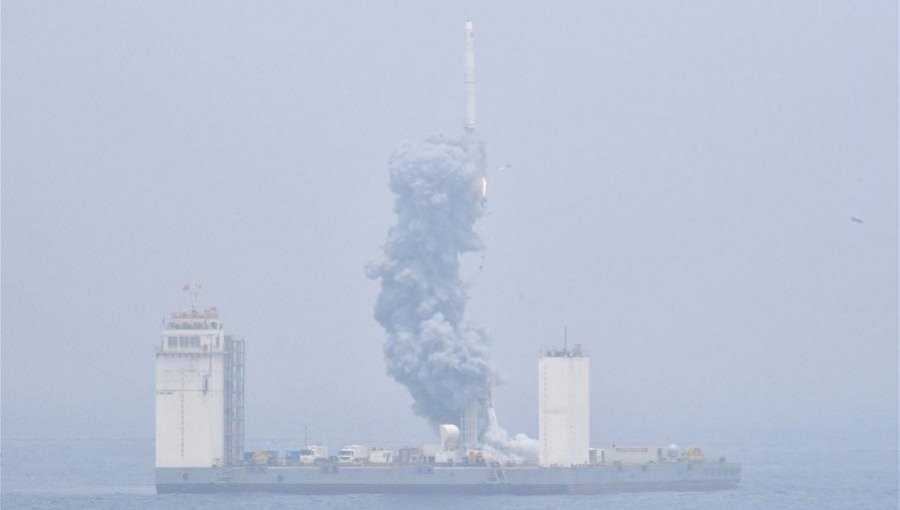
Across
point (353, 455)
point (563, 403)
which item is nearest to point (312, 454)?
point (353, 455)

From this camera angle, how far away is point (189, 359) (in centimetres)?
12144

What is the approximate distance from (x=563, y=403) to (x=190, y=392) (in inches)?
835

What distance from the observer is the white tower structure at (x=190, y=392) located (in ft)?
398

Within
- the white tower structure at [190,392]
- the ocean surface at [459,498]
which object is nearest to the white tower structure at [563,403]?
the ocean surface at [459,498]

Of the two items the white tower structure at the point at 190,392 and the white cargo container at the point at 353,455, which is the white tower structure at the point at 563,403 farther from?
the white tower structure at the point at 190,392

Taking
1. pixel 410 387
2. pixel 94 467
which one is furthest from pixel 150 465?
pixel 410 387

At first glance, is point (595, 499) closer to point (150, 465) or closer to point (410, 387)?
point (410, 387)

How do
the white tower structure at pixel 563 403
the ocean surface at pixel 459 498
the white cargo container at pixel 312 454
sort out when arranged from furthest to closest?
the white cargo container at pixel 312 454 < the white tower structure at pixel 563 403 < the ocean surface at pixel 459 498

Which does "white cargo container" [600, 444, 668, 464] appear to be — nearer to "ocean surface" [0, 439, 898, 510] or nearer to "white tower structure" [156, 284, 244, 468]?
"ocean surface" [0, 439, 898, 510]

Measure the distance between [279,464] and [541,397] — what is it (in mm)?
16128

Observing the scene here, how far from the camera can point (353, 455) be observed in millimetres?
126875

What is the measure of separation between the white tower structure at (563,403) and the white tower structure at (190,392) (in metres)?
18.5

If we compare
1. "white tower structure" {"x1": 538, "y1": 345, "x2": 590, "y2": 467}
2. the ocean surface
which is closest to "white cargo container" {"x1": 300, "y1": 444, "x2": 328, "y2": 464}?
the ocean surface

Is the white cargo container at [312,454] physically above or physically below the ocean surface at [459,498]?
above
